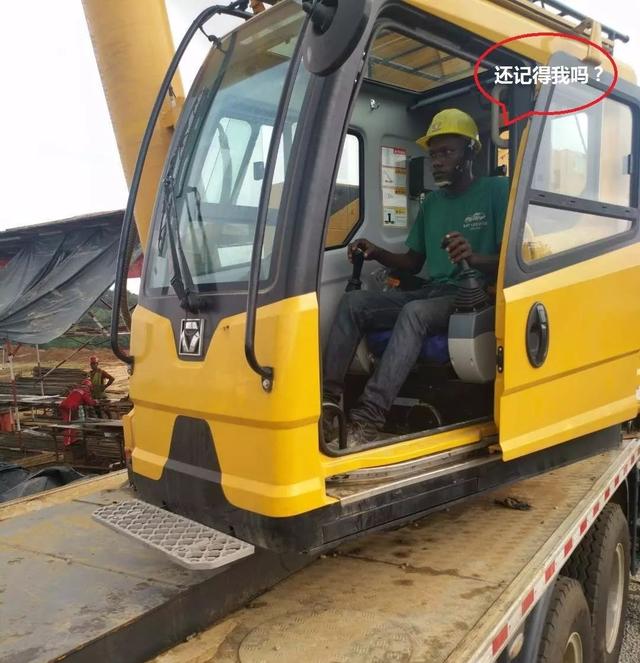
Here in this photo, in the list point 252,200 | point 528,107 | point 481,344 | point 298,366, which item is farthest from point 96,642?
point 528,107

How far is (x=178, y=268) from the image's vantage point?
7.83 ft

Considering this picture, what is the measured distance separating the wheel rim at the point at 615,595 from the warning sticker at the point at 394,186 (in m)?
2.27

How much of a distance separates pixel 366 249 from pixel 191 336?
1.35 m

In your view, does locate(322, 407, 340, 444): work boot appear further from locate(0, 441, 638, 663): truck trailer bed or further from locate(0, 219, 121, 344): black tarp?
locate(0, 219, 121, 344): black tarp

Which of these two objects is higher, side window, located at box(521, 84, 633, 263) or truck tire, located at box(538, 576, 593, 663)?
side window, located at box(521, 84, 633, 263)

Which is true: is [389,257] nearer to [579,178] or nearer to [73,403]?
[579,178]

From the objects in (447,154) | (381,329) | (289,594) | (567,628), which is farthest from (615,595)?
(447,154)

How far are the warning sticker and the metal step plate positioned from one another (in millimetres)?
2278

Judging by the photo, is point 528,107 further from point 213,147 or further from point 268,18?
point 213,147

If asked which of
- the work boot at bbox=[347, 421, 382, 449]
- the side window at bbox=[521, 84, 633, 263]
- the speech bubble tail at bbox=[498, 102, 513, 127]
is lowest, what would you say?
the work boot at bbox=[347, 421, 382, 449]

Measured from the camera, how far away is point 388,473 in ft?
7.55

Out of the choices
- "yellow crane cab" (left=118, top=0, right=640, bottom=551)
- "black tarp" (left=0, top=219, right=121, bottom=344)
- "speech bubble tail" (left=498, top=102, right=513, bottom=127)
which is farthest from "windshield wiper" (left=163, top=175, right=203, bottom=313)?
"black tarp" (left=0, top=219, right=121, bottom=344)

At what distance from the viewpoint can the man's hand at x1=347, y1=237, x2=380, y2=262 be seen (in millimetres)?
3379

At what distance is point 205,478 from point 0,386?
1265cm
